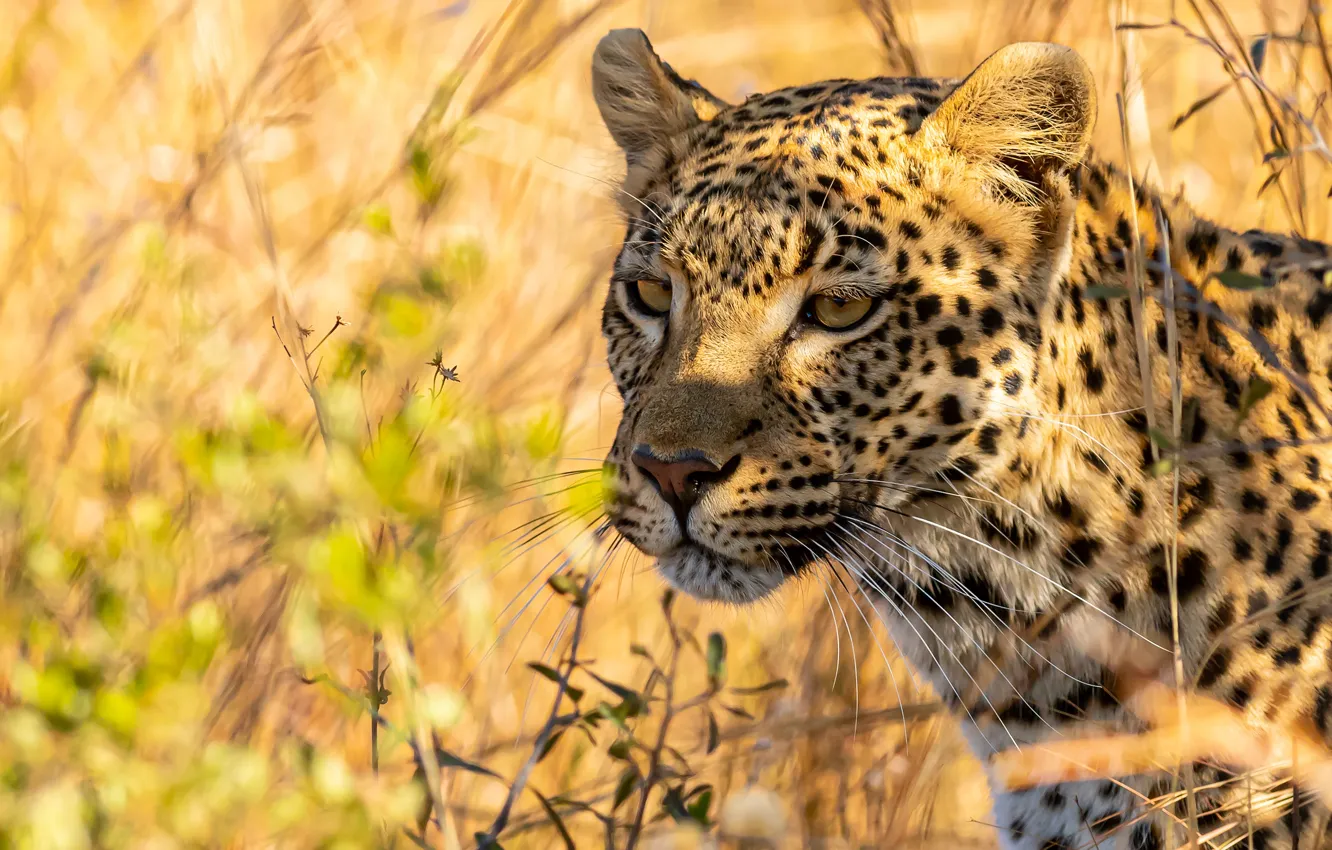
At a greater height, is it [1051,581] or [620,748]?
[1051,581]

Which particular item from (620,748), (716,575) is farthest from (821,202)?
(620,748)

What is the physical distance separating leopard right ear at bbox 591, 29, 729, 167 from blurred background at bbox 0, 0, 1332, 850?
0.29m

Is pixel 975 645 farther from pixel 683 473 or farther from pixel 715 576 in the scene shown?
pixel 683 473

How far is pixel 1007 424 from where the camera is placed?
2.93 meters

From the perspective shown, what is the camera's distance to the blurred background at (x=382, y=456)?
1718 millimetres

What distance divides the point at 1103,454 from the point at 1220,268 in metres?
0.55

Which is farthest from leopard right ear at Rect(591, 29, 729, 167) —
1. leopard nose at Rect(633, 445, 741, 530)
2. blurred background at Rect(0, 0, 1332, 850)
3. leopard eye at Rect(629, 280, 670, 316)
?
leopard nose at Rect(633, 445, 741, 530)

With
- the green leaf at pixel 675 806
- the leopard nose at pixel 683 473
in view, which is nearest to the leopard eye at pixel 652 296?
the leopard nose at pixel 683 473

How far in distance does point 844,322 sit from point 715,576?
0.62 metres

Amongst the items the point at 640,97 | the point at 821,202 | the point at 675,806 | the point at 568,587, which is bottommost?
the point at 675,806

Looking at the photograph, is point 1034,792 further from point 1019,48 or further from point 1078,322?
point 1019,48

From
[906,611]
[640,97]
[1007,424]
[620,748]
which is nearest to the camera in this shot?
[620,748]

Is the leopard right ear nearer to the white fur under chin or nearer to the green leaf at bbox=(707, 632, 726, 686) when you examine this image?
the white fur under chin

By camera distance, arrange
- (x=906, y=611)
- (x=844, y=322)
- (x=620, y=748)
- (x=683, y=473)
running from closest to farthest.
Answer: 1. (x=620, y=748)
2. (x=683, y=473)
3. (x=844, y=322)
4. (x=906, y=611)
